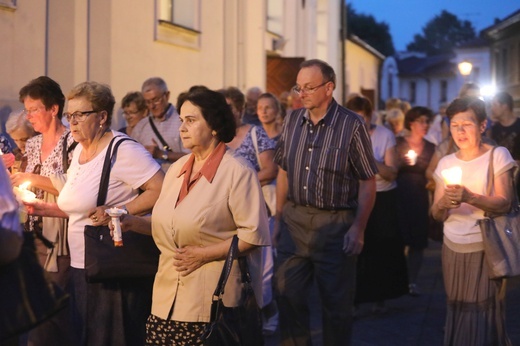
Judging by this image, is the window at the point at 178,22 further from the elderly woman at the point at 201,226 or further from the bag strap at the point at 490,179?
the elderly woman at the point at 201,226

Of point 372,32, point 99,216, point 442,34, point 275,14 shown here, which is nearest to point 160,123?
point 99,216

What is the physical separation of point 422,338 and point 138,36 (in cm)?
675

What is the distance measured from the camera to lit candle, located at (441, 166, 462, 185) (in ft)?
20.1

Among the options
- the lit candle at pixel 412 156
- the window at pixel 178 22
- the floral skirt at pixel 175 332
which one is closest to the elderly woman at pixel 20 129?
the floral skirt at pixel 175 332

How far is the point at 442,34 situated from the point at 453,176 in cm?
14897

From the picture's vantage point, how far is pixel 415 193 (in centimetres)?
1071

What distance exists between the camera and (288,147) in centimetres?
680

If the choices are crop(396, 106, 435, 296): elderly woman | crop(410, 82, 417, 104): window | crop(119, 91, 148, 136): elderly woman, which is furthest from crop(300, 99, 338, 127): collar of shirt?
crop(410, 82, 417, 104): window

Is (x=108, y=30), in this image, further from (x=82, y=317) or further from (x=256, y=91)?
(x=82, y=317)

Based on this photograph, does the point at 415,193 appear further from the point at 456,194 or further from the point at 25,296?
the point at 25,296

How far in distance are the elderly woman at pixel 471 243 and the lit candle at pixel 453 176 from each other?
286 millimetres

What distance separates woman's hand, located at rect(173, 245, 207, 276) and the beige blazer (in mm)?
38

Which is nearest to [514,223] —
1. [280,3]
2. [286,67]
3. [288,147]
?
[288,147]

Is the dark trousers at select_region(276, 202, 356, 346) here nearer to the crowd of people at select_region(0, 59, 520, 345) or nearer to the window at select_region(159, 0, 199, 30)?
the crowd of people at select_region(0, 59, 520, 345)
